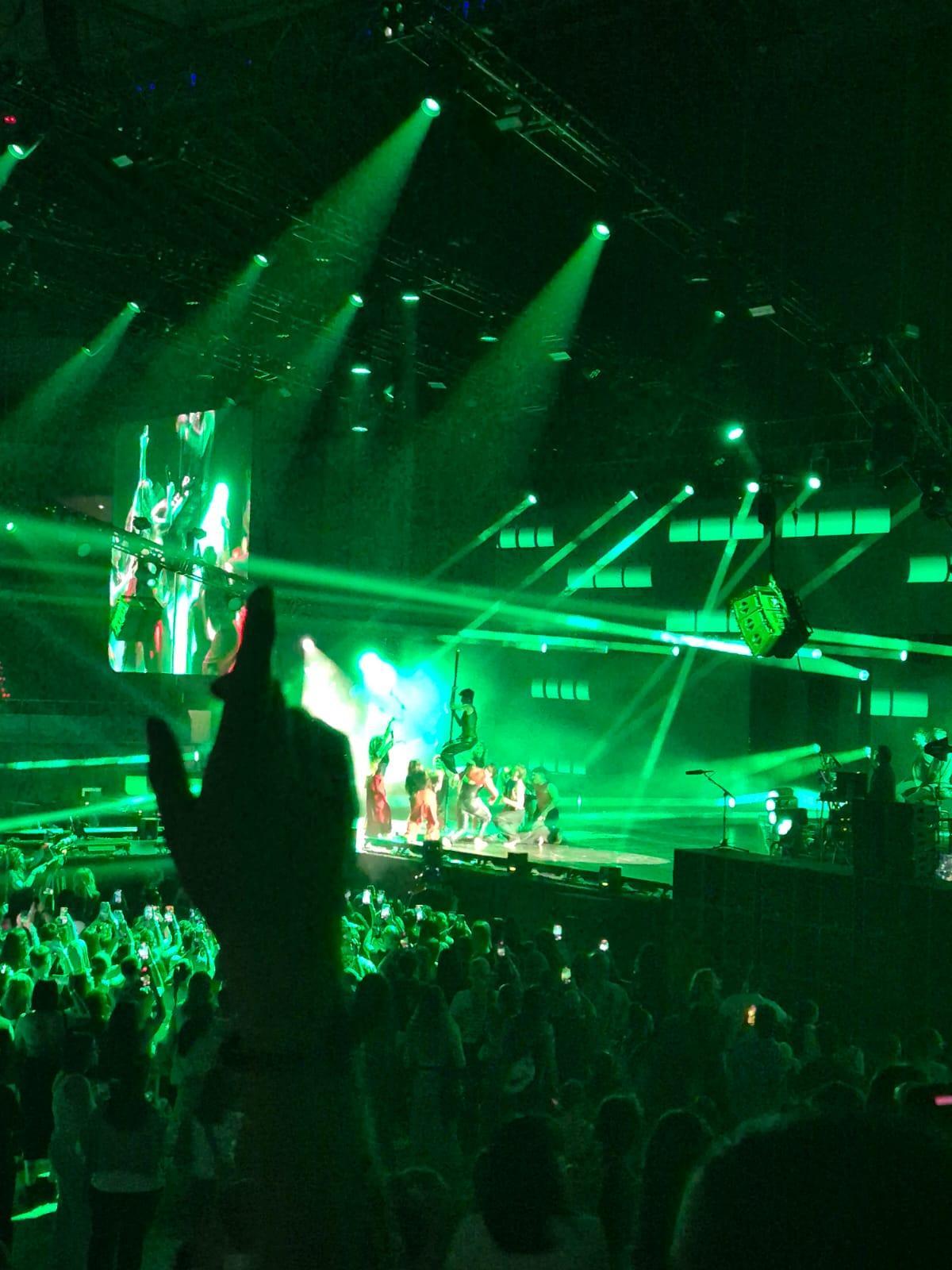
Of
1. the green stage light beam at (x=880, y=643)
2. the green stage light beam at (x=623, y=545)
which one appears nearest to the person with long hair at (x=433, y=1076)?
the green stage light beam at (x=880, y=643)

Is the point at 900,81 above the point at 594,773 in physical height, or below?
above

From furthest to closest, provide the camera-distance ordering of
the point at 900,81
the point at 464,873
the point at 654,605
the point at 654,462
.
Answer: the point at 654,605 < the point at 654,462 < the point at 464,873 < the point at 900,81

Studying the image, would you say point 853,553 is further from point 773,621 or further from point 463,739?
point 463,739

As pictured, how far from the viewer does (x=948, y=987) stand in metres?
8.47

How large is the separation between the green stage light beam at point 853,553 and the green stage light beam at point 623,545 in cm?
260

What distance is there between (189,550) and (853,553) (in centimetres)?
1000

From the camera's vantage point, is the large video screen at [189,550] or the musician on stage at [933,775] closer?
the musician on stage at [933,775]

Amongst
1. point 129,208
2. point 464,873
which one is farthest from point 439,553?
point 129,208

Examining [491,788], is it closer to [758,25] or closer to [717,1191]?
[758,25]

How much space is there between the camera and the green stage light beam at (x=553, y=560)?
2086cm

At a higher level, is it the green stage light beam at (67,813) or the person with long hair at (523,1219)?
the person with long hair at (523,1219)

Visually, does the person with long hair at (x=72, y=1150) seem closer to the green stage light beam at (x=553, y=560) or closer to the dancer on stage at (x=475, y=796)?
the dancer on stage at (x=475, y=796)

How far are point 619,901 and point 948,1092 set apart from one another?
9.66 m

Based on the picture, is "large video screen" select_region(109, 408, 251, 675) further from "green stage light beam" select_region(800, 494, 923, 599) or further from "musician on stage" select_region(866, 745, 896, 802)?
"green stage light beam" select_region(800, 494, 923, 599)
